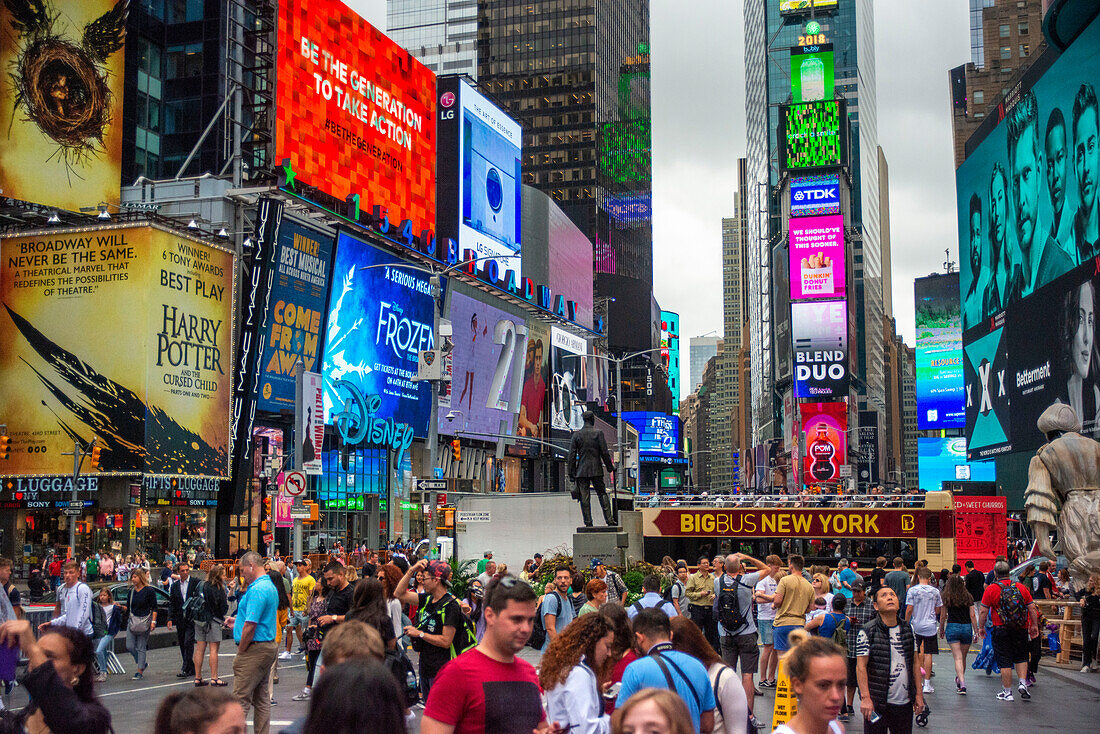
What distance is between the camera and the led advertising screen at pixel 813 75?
5044 inches

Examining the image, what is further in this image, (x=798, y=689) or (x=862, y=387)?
(x=862, y=387)

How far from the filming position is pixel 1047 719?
1412 cm

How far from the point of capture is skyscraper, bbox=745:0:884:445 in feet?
531

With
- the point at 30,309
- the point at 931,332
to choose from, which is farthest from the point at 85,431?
the point at 931,332

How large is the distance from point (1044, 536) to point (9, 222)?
45.5 metres

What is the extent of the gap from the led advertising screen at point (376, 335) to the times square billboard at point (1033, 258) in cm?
2664

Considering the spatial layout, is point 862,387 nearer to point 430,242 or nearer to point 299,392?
point 430,242

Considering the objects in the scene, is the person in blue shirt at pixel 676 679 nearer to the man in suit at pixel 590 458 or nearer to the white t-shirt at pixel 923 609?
the white t-shirt at pixel 923 609

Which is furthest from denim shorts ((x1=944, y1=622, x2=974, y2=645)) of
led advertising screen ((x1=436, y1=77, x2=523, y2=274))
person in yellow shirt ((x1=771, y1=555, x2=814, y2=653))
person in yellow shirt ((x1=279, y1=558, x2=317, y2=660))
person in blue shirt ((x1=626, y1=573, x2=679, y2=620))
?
led advertising screen ((x1=436, y1=77, x2=523, y2=274))

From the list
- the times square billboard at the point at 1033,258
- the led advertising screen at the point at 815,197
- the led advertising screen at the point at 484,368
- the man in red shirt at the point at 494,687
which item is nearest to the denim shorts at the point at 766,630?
the man in red shirt at the point at 494,687

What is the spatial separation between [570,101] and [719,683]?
14609 cm

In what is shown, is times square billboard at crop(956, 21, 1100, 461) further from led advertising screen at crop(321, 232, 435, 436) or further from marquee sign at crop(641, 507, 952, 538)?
led advertising screen at crop(321, 232, 435, 436)

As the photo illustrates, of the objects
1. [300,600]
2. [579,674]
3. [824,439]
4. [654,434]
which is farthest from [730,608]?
[654,434]

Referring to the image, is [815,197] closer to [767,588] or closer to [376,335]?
[376,335]
